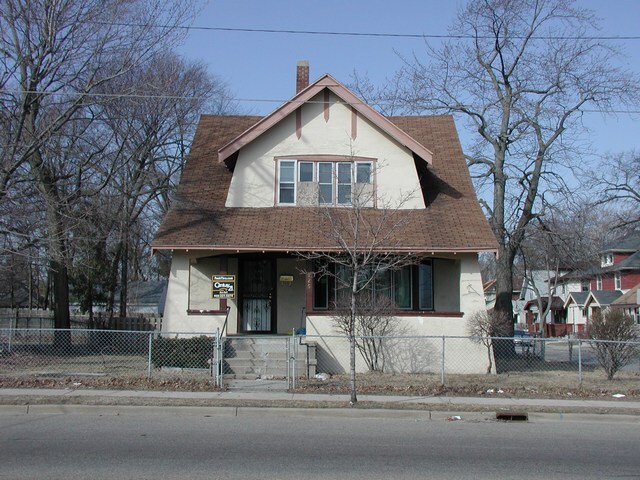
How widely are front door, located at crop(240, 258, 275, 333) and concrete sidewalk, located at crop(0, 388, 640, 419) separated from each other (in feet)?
18.0

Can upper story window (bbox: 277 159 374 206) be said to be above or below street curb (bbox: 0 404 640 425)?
above

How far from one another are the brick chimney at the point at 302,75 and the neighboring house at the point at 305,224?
325cm

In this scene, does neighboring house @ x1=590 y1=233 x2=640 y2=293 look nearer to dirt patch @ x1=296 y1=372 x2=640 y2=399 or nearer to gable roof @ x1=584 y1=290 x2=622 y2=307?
gable roof @ x1=584 y1=290 x2=622 y2=307

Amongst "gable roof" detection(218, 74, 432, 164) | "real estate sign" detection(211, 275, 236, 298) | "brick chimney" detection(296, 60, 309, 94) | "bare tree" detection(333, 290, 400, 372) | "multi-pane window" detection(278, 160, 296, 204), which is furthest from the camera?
"brick chimney" detection(296, 60, 309, 94)

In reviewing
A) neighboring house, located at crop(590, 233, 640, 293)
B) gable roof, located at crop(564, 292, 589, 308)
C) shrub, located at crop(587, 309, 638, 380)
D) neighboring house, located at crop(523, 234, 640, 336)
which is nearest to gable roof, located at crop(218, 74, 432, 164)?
shrub, located at crop(587, 309, 638, 380)

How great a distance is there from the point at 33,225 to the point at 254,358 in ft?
24.8

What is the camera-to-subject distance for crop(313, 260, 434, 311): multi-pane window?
19.0m

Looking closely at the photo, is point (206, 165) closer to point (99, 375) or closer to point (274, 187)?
point (274, 187)

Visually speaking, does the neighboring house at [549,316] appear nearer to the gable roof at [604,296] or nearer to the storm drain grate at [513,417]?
the gable roof at [604,296]

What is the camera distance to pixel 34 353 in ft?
65.6

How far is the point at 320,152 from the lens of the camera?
66.7ft

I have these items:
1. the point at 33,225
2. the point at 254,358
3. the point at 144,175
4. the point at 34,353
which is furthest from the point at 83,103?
the point at 144,175

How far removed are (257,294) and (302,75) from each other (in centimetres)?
826

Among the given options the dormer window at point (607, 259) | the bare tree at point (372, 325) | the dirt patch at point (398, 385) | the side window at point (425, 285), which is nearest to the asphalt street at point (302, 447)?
the dirt patch at point (398, 385)
